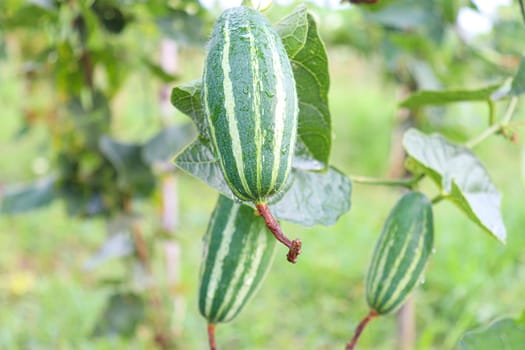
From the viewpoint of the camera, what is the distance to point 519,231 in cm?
258

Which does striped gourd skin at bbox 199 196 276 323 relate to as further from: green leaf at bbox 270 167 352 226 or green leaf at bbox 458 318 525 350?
green leaf at bbox 458 318 525 350

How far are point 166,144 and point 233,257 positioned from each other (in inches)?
22.2

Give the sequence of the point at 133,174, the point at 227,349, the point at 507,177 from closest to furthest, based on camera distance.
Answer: the point at 133,174 → the point at 227,349 → the point at 507,177

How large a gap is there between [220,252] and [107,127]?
642 mm

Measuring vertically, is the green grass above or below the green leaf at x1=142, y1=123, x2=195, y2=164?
below

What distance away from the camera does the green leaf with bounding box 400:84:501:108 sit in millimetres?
669

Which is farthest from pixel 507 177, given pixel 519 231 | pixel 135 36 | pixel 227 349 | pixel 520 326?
pixel 520 326

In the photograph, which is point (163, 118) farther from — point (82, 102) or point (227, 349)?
point (227, 349)

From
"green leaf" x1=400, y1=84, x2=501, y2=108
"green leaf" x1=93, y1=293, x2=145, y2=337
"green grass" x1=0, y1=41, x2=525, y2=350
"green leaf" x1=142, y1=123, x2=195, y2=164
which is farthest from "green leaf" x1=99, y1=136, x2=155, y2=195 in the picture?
"green leaf" x1=400, y1=84, x2=501, y2=108

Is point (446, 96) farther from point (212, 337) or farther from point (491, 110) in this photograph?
point (212, 337)

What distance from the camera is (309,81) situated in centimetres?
49

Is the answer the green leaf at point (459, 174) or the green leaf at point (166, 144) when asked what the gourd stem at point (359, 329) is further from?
the green leaf at point (166, 144)

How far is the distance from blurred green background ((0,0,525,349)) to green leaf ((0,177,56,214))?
0.54 ft

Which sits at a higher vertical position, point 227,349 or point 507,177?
point 227,349
